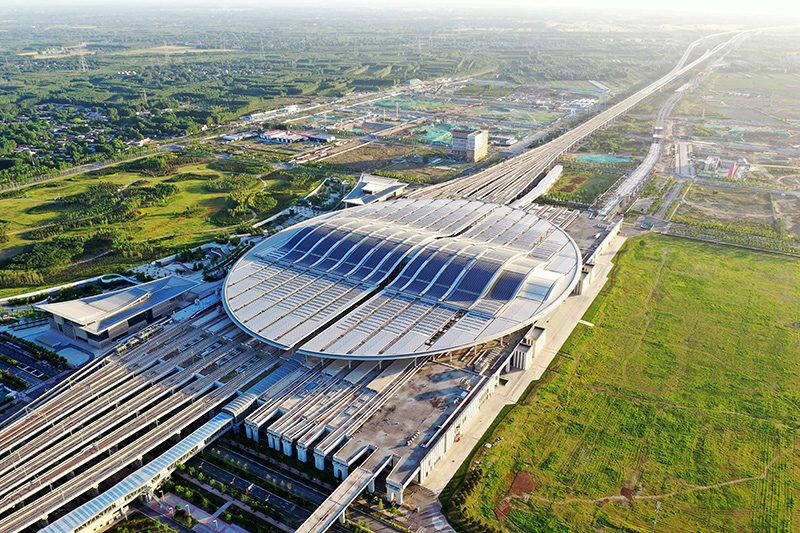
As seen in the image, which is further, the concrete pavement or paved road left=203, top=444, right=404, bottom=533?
the concrete pavement

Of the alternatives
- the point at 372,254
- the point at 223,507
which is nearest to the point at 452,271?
the point at 372,254

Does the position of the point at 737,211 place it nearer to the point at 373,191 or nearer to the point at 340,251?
the point at 373,191

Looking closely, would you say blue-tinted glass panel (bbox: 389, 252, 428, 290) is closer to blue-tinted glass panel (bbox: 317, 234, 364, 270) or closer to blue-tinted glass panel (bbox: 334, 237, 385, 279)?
blue-tinted glass panel (bbox: 334, 237, 385, 279)

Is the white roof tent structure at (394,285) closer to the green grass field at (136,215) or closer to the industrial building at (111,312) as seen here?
the industrial building at (111,312)

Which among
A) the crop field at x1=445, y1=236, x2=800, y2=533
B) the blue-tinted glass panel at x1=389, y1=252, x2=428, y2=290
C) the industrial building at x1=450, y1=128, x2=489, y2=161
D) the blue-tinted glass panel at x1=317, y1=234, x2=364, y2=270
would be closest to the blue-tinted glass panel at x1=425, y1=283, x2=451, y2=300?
the blue-tinted glass panel at x1=389, y1=252, x2=428, y2=290

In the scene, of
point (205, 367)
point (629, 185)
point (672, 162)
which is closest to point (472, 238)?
point (205, 367)

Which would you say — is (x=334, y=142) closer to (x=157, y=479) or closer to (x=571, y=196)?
(x=571, y=196)
